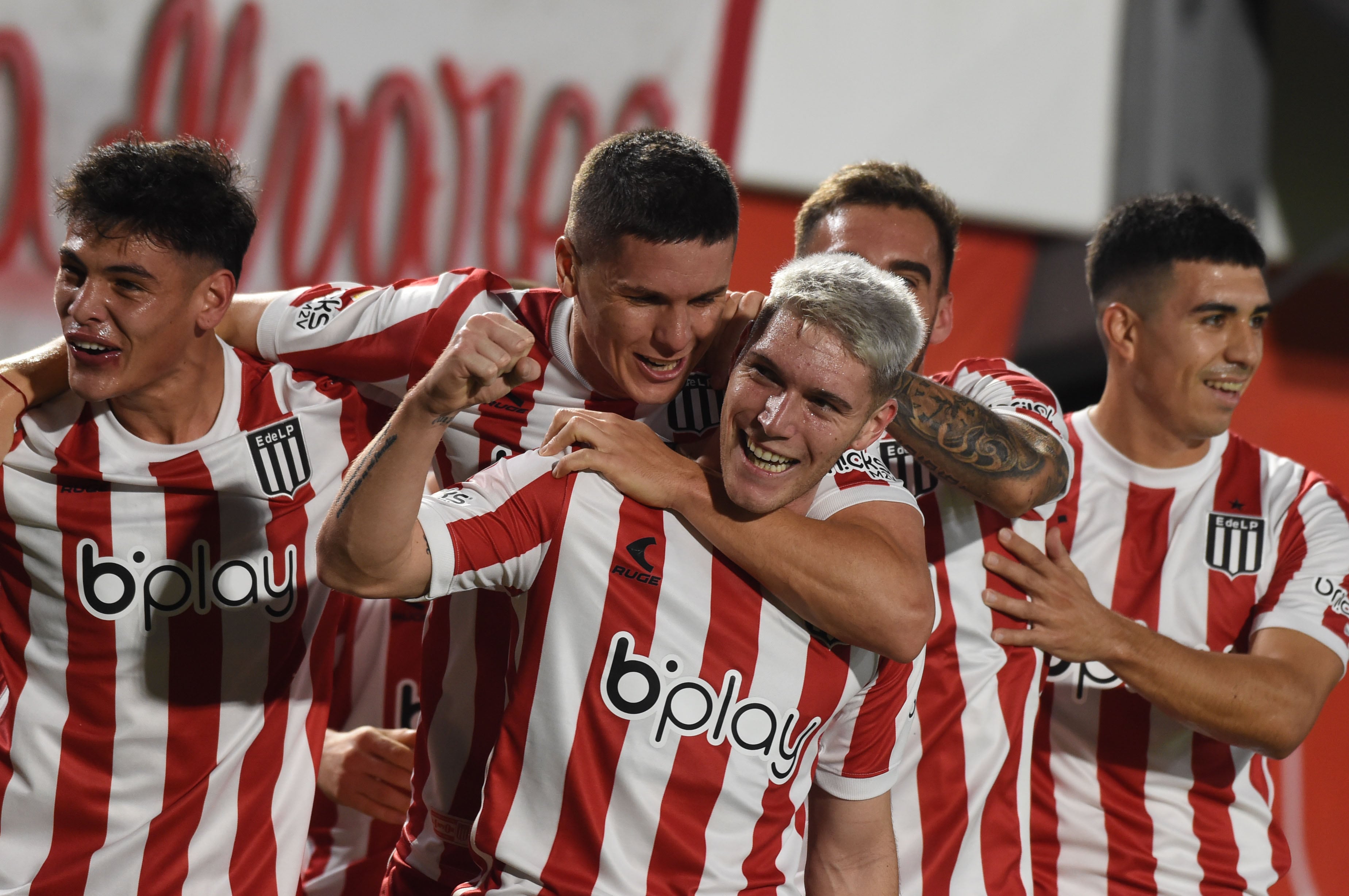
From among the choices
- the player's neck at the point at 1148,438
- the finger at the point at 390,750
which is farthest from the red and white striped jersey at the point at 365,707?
the player's neck at the point at 1148,438

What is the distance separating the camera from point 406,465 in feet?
5.41

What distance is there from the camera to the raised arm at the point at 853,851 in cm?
218

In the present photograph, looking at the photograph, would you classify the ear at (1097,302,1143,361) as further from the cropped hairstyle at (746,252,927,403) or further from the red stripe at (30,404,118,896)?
the red stripe at (30,404,118,896)

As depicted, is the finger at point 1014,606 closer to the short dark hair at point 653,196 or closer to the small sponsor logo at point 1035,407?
the small sponsor logo at point 1035,407

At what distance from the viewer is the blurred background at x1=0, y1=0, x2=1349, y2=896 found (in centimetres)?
520

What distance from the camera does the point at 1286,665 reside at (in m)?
2.58

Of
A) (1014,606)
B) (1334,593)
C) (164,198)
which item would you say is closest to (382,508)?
(164,198)

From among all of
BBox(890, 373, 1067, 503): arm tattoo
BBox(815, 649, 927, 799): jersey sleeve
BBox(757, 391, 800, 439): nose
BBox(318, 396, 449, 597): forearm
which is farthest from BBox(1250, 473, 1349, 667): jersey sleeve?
BBox(318, 396, 449, 597): forearm

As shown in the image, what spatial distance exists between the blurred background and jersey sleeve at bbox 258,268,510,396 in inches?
113

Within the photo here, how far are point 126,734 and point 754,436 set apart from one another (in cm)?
141

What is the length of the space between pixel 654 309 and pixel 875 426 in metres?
0.45

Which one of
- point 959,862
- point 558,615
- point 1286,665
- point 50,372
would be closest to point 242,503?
point 50,372

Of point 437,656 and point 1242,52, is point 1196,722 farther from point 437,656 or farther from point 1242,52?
point 1242,52

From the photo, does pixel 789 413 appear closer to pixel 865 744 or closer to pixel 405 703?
pixel 865 744
